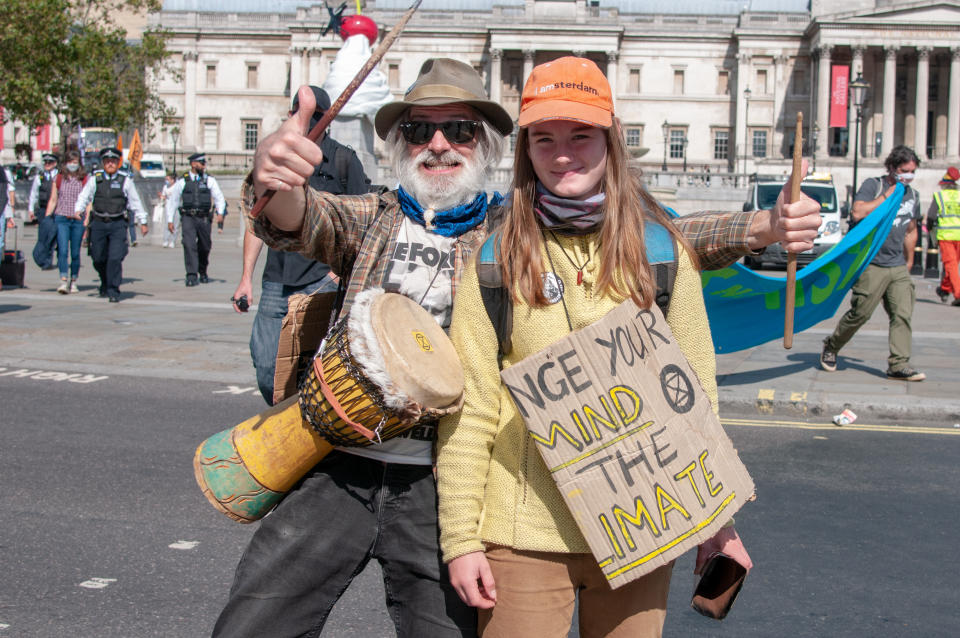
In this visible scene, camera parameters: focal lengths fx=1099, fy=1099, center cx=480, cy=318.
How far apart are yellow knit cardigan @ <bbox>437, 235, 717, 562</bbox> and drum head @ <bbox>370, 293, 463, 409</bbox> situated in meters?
0.05

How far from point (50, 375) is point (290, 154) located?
301 inches

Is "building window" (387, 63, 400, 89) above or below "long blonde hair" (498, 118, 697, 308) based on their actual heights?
above

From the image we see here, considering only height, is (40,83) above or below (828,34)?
below

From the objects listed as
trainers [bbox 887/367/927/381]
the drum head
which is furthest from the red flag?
the drum head

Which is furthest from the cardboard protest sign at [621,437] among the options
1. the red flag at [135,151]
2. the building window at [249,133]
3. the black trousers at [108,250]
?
the building window at [249,133]

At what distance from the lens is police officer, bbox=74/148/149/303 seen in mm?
14328

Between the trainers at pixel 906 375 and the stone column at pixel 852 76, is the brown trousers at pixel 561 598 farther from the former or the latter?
the stone column at pixel 852 76

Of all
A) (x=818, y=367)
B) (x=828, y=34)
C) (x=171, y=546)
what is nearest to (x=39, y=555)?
(x=171, y=546)

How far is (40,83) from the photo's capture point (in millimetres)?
46250

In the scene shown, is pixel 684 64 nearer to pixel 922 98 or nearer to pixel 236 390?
pixel 922 98

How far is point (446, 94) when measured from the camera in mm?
2777

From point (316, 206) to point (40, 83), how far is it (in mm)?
48195

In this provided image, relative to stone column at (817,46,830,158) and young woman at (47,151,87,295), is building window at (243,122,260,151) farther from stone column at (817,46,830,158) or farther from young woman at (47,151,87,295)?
young woman at (47,151,87,295)

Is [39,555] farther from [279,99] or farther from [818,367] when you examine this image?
[279,99]
